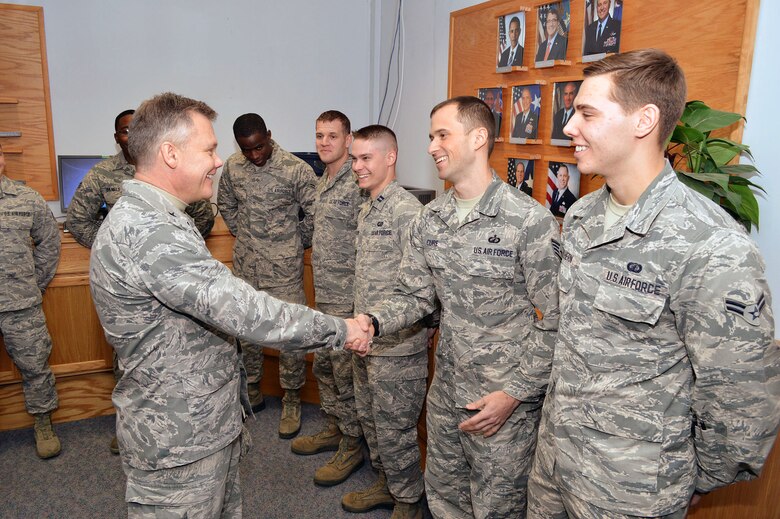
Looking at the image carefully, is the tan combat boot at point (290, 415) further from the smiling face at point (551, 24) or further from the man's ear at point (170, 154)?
the smiling face at point (551, 24)

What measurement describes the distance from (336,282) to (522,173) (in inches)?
43.8

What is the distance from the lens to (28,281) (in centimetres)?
297

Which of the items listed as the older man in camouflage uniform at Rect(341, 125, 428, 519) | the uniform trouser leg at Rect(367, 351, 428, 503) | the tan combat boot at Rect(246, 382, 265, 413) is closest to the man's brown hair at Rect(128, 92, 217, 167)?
the older man in camouflage uniform at Rect(341, 125, 428, 519)

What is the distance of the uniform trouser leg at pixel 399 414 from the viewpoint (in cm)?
237

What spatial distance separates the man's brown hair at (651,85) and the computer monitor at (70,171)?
11.5 ft

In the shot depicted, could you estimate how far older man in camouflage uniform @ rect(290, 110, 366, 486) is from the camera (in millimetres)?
2914

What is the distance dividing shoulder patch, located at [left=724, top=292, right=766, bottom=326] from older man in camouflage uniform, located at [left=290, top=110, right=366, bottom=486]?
2.01 m

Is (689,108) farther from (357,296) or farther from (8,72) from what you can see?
(8,72)

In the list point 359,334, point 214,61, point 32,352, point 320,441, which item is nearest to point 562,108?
point 359,334

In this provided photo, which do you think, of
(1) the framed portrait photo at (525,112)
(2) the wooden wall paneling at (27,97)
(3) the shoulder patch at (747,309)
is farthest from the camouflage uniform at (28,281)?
(3) the shoulder patch at (747,309)

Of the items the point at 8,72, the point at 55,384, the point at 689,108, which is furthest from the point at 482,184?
the point at 8,72

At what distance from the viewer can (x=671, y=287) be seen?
120 cm

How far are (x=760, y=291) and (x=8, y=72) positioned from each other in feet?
13.9

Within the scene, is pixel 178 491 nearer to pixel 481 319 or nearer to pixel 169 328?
pixel 169 328
